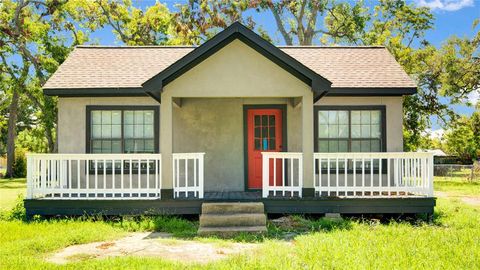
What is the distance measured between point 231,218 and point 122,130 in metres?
4.33

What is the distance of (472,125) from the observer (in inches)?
1344

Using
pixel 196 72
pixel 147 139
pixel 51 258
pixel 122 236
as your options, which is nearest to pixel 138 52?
pixel 147 139

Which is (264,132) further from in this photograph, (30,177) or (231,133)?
(30,177)

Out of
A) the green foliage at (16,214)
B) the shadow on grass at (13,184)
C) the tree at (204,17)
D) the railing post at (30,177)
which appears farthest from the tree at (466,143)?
the railing post at (30,177)

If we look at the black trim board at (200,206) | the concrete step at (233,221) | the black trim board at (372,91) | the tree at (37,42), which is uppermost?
the tree at (37,42)

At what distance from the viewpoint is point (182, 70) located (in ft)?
32.8

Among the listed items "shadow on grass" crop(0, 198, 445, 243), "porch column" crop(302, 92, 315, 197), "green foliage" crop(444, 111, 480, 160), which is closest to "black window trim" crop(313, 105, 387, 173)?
"porch column" crop(302, 92, 315, 197)

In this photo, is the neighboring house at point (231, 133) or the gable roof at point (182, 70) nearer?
the gable roof at point (182, 70)

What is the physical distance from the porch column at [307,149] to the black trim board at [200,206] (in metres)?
0.25

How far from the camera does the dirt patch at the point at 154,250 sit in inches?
273

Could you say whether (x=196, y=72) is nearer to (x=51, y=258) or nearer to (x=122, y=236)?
(x=122, y=236)

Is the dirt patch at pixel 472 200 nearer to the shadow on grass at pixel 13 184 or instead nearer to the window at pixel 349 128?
the window at pixel 349 128

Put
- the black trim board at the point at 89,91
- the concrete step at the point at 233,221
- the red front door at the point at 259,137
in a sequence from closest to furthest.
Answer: the concrete step at the point at 233,221, the black trim board at the point at 89,91, the red front door at the point at 259,137

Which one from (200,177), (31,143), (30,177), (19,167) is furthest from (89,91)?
(31,143)
